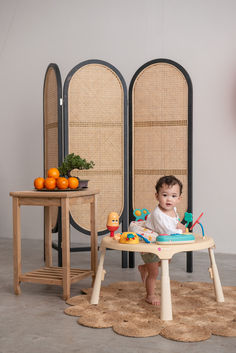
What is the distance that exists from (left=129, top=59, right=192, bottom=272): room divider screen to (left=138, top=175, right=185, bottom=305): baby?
112 cm

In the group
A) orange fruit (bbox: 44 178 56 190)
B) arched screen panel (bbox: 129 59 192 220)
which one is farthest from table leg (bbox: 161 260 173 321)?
arched screen panel (bbox: 129 59 192 220)

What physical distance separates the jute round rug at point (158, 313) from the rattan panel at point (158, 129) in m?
1.08

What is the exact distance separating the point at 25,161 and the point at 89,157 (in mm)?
1903

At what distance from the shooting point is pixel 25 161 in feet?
19.9

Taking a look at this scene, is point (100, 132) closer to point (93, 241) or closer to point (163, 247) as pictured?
point (93, 241)

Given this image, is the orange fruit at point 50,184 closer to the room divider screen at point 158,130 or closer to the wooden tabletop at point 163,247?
the wooden tabletop at point 163,247

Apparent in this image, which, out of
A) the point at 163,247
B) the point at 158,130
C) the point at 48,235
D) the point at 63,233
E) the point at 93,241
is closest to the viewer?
the point at 163,247

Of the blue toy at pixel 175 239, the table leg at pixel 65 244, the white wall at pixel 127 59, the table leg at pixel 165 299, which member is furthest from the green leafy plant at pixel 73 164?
the white wall at pixel 127 59

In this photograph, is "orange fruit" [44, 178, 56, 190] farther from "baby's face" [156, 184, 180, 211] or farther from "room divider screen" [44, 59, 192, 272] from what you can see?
"room divider screen" [44, 59, 192, 272]

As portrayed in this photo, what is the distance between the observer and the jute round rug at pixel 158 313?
2543mm

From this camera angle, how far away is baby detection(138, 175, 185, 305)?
9.94 feet

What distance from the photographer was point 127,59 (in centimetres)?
548

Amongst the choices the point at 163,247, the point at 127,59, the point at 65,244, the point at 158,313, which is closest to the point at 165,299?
the point at 158,313

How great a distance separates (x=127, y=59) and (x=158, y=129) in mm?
1458
